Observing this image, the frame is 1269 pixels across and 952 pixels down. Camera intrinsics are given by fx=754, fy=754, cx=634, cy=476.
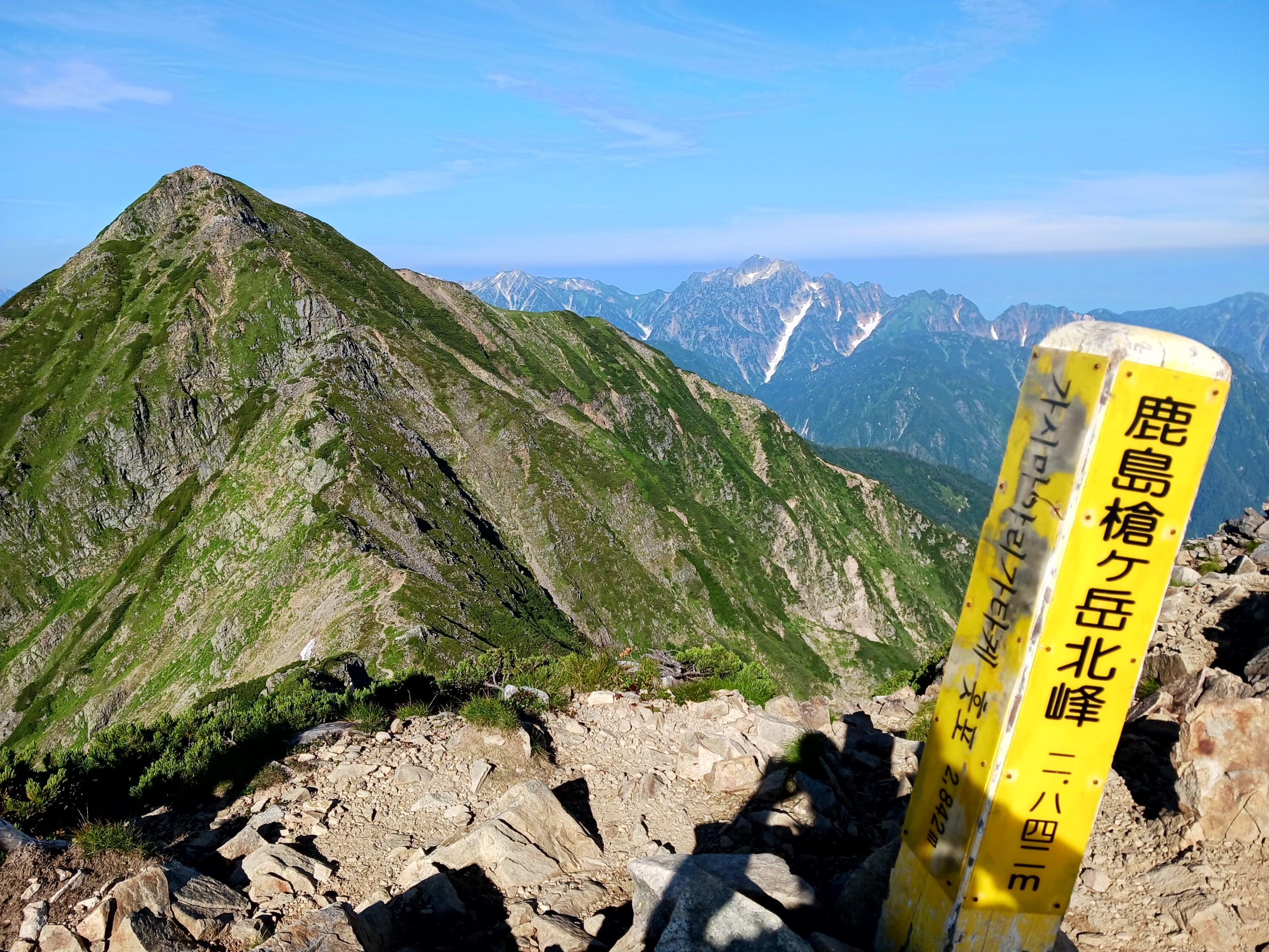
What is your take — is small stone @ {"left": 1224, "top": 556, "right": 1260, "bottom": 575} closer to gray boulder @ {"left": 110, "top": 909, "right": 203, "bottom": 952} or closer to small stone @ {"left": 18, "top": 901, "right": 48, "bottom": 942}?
gray boulder @ {"left": 110, "top": 909, "right": 203, "bottom": 952}

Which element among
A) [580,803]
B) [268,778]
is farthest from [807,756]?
[268,778]

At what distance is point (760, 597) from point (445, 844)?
11796 cm

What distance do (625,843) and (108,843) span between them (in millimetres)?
5841

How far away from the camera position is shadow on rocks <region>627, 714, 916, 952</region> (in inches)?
259

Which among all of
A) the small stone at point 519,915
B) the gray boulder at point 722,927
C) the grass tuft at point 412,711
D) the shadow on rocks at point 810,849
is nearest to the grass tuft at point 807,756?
the shadow on rocks at point 810,849

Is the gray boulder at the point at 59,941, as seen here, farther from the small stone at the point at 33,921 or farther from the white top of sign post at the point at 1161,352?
the white top of sign post at the point at 1161,352

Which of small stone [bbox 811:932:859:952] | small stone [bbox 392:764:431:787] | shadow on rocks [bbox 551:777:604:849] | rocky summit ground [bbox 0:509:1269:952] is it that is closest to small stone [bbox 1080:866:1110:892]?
rocky summit ground [bbox 0:509:1269:952]

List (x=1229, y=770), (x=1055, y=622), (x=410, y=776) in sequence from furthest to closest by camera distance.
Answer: (x=410, y=776), (x=1229, y=770), (x=1055, y=622)

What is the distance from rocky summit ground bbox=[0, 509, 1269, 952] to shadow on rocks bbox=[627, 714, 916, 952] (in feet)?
0.10

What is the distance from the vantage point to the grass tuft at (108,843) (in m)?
7.76

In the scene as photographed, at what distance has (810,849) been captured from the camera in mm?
9695

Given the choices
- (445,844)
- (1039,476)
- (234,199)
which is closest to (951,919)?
(1039,476)

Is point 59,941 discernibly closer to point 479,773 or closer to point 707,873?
point 479,773

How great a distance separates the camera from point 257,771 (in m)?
10.7
